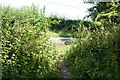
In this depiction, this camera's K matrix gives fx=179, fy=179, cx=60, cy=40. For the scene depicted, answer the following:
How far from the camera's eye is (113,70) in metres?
3.71

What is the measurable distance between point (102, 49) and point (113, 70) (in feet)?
2.23

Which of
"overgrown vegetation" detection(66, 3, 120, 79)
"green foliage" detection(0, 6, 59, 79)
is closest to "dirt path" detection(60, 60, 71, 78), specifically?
"overgrown vegetation" detection(66, 3, 120, 79)

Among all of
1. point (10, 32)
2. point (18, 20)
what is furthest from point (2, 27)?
point (18, 20)

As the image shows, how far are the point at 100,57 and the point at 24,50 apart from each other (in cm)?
176

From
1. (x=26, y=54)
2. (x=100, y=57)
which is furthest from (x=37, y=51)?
(x=100, y=57)

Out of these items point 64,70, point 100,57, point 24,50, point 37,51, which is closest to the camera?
point 24,50

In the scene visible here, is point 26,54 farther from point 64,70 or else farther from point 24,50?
point 64,70

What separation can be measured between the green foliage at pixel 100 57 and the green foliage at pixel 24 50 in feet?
2.11

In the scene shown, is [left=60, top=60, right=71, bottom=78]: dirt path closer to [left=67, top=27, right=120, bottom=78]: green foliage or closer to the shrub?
[left=67, top=27, right=120, bottom=78]: green foliage

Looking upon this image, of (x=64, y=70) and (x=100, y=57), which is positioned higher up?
(x=100, y=57)

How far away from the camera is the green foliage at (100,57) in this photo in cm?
374

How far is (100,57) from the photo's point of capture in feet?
13.8

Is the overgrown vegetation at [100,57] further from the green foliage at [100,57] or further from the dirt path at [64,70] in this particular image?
the dirt path at [64,70]

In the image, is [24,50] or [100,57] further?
[100,57]
